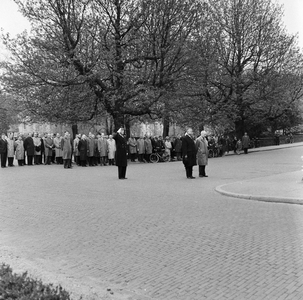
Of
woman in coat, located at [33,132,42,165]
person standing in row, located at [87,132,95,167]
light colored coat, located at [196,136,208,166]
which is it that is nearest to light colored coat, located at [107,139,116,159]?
person standing in row, located at [87,132,95,167]

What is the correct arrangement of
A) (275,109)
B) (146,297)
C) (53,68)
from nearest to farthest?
(146,297), (53,68), (275,109)

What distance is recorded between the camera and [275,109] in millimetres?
42562

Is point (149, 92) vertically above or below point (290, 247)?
above

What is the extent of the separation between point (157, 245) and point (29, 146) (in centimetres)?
2039

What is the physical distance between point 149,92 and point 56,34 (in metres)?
6.79

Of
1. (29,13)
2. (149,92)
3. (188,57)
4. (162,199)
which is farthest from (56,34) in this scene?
(162,199)

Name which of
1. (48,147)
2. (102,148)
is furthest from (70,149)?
(48,147)

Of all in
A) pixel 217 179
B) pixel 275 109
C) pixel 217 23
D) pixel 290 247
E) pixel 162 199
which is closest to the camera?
pixel 290 247

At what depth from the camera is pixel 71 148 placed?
23.1 metres

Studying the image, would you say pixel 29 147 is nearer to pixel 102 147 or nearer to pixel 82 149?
pixel 82 149

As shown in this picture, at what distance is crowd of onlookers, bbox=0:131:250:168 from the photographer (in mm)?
24266

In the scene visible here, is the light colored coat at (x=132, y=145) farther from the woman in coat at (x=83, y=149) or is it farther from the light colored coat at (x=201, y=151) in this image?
the light colored coat at (x=201, y=151)

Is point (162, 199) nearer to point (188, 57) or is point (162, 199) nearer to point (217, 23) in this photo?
point (188, 57)

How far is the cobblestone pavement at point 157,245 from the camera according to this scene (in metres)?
4.76
